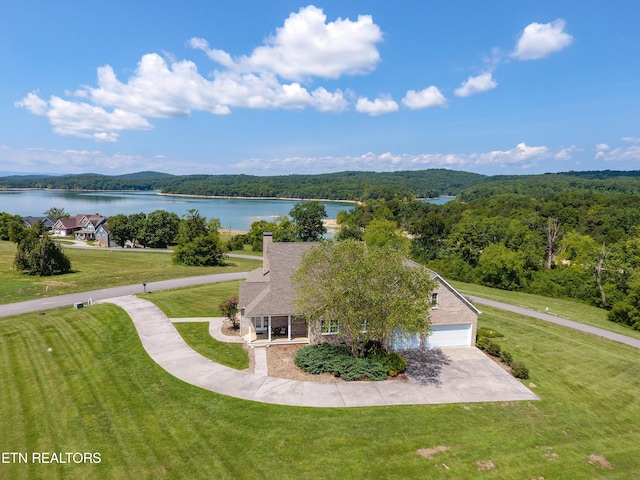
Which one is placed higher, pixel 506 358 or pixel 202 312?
pixel 202 312

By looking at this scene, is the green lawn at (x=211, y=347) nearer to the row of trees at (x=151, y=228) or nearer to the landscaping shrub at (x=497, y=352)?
the landscaping shrub at (x=497, y=352)

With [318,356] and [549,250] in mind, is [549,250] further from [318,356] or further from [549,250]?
[318,356]

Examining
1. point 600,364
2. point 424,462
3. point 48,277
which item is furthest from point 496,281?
point 48,277

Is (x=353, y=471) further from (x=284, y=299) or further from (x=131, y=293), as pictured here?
(x=131, y=293)

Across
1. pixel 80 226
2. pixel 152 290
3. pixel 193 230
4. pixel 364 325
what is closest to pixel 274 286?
pixel 364 325

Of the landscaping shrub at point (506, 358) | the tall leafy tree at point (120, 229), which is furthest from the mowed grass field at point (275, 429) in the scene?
the tall leafy tree at point (120, 229)

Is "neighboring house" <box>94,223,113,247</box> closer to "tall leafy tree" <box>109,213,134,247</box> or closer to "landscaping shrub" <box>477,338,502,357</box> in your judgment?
"tall leafy tree" <box>109,213,134,247</box>
